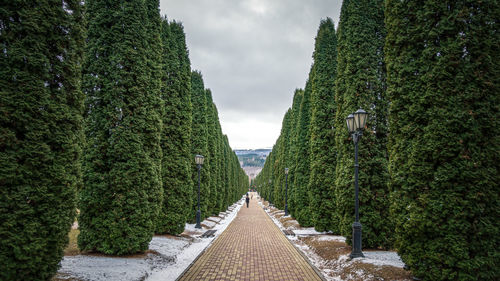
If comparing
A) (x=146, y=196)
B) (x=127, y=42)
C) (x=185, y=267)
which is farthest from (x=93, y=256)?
(x=127, y=42)

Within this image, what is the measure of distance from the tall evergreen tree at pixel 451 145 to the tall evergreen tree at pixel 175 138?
7.98 metres

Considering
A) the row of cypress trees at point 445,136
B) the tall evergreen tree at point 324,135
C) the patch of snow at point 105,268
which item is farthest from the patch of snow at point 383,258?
the patch of snow at point 105,268

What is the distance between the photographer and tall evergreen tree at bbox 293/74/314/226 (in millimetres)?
13961

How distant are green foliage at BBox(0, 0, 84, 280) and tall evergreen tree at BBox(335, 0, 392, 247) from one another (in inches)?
288

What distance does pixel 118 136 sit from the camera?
22.4ft

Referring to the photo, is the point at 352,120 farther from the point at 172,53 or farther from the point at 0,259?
the point at 172,53

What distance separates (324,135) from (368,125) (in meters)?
3.80

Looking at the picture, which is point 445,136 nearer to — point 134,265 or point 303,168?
point 134,265

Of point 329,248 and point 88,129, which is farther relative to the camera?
point 329,248

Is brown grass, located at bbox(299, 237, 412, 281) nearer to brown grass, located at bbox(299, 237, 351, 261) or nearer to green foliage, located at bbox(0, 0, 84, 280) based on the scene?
brown grass, located at bbox(299, 237, 351, 261)

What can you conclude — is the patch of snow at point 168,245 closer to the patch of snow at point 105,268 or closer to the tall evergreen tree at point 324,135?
the patch of snow at point 105,268

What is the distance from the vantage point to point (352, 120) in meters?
7.01

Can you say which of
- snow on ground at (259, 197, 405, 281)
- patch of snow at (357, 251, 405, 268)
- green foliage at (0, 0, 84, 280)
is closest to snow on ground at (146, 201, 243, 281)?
green foliage at (0, 0, 84, 280)

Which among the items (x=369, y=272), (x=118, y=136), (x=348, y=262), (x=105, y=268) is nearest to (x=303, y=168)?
(x=348, y=262)
